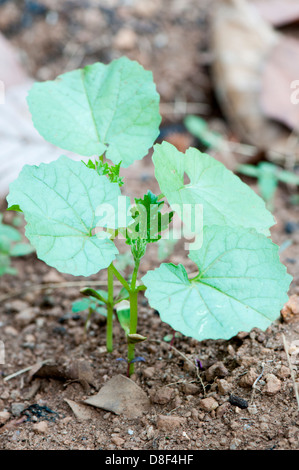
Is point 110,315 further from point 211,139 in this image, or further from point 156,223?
point 211,139

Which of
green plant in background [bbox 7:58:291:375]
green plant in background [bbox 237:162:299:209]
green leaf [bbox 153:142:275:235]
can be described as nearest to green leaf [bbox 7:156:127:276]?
green plant in background [bbox 7:58:291:375]

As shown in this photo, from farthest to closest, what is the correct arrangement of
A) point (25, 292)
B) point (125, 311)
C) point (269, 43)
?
point (269, 43)
point (25, 292)
point (125, 311)

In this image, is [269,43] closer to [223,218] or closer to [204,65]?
[204,65]

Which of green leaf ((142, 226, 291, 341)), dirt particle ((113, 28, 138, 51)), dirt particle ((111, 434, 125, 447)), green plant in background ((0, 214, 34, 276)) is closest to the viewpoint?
green leaf ((142, 226, 291, 341))

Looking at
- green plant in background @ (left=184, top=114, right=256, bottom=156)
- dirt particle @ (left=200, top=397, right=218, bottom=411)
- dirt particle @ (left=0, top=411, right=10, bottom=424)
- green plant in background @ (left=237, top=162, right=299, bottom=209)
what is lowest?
dirt particle @ (left=0, top=411, right=10, bottom=424)

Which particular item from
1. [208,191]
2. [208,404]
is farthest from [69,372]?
[208,191]

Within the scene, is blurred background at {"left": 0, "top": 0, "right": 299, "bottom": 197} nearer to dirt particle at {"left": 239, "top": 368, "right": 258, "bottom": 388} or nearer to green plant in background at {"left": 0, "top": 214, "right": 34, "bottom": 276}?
green plant in background at {"left": 0, "top": 214, "right": 34, "bottom": 276}
